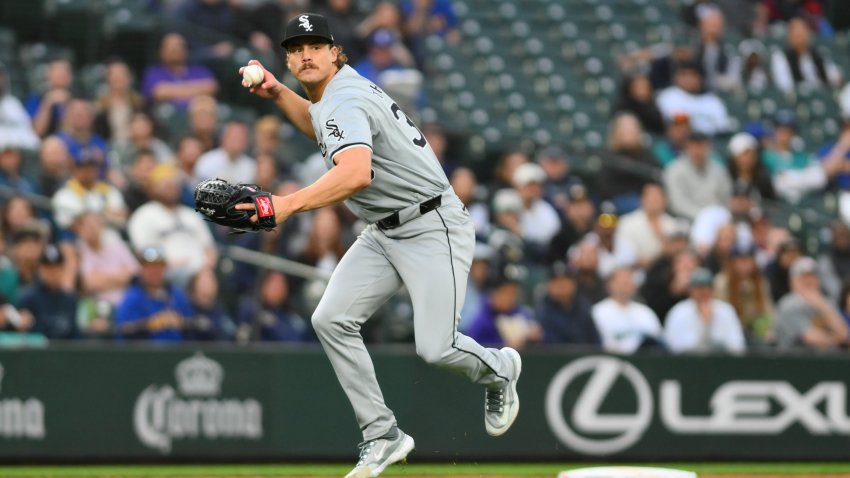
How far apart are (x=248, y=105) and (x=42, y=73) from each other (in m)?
1.91

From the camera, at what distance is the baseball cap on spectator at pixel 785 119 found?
14859 millimetres

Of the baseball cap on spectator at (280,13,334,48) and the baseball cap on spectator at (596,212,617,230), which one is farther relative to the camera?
the baseball cap on spectator at (596,212,617,230)

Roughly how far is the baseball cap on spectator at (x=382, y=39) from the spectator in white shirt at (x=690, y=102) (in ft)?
9.83

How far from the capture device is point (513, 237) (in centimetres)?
1225

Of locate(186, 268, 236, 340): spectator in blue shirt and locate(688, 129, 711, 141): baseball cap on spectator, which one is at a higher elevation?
locate(688, 129, 711, 141): baseball cap on spectator

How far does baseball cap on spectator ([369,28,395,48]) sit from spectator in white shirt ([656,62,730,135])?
9.83 ft

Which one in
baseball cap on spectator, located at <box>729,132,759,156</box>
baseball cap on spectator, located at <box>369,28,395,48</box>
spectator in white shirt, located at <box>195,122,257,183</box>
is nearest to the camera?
spectator in white shirt, located at <box>195,122,257,183</box>

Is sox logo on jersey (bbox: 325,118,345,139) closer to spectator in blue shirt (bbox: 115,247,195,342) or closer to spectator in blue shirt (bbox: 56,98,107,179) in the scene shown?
spectator in blue shirt (bbox: 115,247,195,342)

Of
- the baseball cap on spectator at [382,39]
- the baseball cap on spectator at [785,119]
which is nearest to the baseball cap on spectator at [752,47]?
the baseball cap on spectator at [785,119]

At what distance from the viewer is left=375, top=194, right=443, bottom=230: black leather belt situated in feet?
23.4

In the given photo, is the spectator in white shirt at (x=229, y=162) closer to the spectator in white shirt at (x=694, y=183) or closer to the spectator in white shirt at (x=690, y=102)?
the spectator in white shirt at (x=694, y=183)

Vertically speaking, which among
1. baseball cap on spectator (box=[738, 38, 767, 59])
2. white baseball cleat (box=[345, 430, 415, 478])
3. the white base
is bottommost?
the white base

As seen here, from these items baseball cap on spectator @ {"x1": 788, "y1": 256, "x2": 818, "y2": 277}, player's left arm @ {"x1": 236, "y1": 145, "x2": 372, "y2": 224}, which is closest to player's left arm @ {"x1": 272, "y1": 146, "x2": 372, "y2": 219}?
player's left arm @ {"x1": 236, "y1": 145, "x2": 372, "y2": 224}

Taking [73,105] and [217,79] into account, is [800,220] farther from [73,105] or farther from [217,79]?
[73,105]
